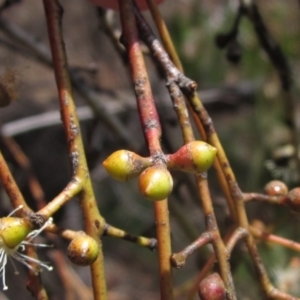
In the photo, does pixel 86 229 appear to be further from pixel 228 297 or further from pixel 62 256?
pixel 62 256

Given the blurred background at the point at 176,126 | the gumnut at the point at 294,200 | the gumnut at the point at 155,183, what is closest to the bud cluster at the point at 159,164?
the gumnut at the point at 155,183

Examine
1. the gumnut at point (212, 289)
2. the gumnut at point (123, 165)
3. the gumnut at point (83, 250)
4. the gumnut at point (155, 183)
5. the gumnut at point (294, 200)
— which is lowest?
the gumnut at point (212, 289)

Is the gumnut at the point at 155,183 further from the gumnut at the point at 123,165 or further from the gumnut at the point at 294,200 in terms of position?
the gumnut at the point at 294,200

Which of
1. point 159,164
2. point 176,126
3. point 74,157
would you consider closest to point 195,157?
point 159,164

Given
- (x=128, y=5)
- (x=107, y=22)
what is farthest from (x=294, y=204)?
(x=107, y=22)

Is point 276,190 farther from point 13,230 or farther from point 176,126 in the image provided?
point 176,126

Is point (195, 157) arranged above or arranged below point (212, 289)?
above
